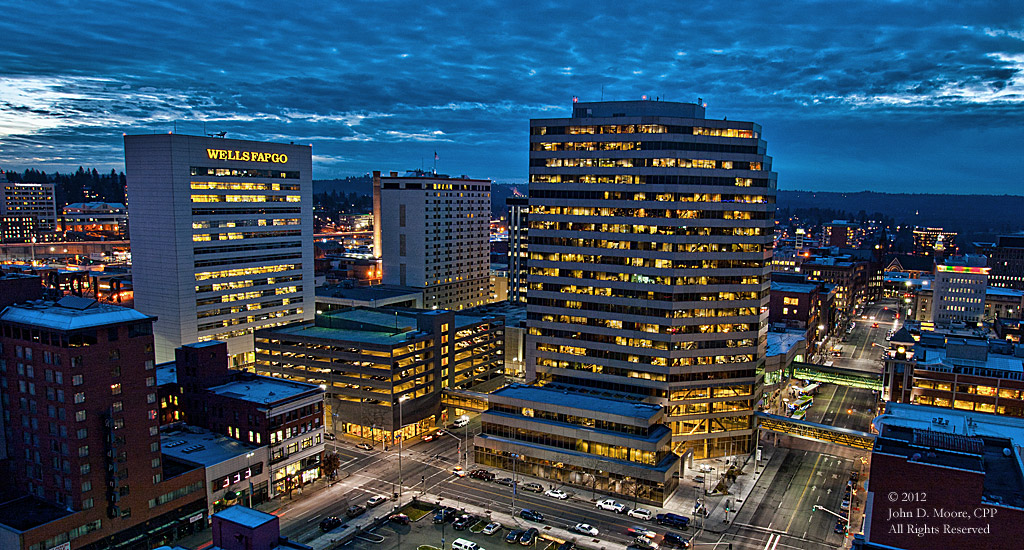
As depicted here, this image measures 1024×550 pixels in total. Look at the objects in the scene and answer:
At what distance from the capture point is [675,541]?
277ft

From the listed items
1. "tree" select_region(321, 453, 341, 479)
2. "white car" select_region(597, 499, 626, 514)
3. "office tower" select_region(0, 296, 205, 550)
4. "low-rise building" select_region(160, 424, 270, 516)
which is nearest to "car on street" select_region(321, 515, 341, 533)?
"low-rise building" select_region(160, 424, 270, 516)

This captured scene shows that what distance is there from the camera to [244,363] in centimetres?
16550

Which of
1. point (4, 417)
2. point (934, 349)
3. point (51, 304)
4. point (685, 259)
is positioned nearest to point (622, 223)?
point (685, 259)

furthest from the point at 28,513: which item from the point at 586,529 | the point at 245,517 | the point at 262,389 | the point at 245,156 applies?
the point at 245,156

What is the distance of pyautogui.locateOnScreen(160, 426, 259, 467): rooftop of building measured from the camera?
94.1 m

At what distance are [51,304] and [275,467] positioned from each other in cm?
3935

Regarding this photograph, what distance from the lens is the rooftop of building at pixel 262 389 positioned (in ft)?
341

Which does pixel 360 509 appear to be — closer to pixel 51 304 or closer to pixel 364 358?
pixel 364 358

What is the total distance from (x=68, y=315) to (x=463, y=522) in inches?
2338

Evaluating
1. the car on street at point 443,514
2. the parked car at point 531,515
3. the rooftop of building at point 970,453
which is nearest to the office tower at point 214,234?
the car on street at point 443,514

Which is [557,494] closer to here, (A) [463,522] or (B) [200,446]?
(A) [463,522]

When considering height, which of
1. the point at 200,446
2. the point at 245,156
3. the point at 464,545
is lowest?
the point at 464,545

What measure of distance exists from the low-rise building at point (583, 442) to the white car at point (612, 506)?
15.9 ft

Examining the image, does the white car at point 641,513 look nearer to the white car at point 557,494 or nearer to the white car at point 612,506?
the white car at point 612,506
